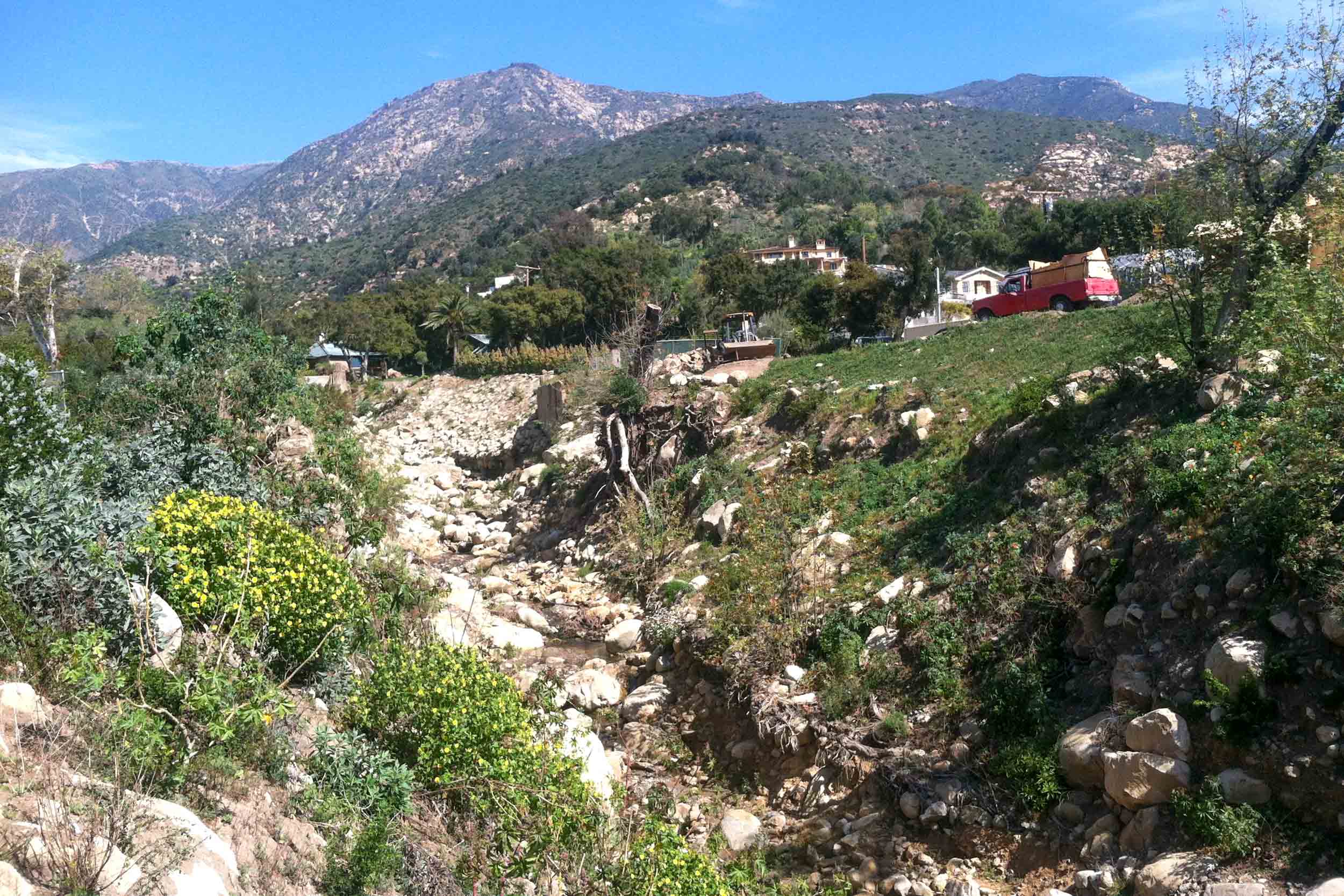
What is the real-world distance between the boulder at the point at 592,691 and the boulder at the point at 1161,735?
6.52 metres

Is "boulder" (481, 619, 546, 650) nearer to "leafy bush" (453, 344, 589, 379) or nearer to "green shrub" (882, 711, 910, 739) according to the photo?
"green shrub" (882, 711, 910, 739)

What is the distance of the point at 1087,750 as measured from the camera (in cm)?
738

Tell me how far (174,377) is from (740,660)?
9.09 m

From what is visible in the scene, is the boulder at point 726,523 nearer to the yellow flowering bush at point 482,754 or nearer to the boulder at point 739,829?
the boulder at point 739,829

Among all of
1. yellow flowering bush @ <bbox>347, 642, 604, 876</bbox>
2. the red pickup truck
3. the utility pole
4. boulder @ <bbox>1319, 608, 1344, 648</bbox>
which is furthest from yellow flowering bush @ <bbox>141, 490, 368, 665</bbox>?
the utility pole

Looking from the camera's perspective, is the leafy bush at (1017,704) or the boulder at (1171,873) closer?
the boulder at (1171,873)

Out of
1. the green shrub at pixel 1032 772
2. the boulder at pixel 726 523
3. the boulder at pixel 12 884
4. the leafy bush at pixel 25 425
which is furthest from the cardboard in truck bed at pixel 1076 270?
the boulder at pixel 12 884

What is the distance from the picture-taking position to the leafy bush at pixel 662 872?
5195 millimetres

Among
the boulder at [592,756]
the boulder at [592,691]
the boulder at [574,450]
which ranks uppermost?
the boulder at [574,450]

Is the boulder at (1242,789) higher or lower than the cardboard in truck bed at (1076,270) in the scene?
lower

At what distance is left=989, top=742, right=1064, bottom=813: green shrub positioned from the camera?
748 centimetres

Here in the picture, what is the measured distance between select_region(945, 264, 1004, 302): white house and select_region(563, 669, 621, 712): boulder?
32155 millimetres

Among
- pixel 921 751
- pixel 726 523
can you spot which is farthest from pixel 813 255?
pixel 921 751

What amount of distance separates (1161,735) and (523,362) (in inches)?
1295
